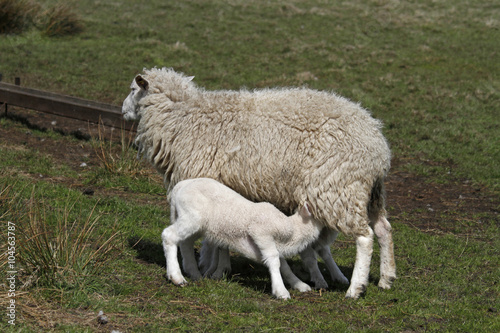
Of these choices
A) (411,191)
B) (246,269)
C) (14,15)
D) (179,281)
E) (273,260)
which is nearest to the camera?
(273,260)

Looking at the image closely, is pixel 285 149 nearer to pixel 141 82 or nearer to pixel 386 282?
pixel 386 282

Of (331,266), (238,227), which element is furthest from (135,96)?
(331,266)

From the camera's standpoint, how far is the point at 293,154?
5.89 meters

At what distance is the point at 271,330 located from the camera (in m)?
4.70

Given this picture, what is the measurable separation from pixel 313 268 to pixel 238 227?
1124 mm

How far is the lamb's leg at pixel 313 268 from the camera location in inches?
238

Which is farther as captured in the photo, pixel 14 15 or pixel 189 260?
pixel 14 15

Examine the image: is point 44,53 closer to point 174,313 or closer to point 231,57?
point 231,57

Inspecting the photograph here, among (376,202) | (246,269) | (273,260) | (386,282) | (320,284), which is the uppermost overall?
(376,202)

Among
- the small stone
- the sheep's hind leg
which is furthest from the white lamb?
the small stone

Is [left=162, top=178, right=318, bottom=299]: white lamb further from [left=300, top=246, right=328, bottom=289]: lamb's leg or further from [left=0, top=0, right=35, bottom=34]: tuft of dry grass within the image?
[left=0, top=0, right=35, bottom=34]: tuft of dry grass

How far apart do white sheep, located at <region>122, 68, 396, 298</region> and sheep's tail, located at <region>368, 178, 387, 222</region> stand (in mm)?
10

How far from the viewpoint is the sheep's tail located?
6.18m

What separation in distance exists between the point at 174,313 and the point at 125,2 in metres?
18.8
